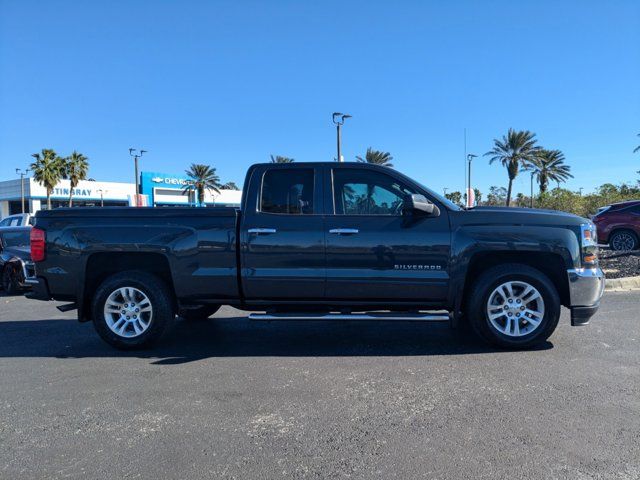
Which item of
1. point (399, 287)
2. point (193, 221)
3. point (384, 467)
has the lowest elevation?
point (384, 467)

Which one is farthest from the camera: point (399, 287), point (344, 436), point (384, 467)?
point (399, 287)

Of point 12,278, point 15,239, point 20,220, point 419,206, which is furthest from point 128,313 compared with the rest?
point 20,220

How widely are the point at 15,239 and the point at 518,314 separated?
36.7 feet

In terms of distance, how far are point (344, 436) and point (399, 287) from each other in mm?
2164

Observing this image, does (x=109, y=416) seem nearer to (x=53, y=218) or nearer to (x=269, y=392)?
(x=269, y=392)

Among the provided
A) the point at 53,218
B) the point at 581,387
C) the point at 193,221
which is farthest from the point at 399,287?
the point at 53,218

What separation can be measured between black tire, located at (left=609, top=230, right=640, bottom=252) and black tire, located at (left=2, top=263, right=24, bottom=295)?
15.1m

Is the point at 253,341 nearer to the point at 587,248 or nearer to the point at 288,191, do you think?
the point at 288,191

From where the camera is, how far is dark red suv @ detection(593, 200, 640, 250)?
13.7 meters

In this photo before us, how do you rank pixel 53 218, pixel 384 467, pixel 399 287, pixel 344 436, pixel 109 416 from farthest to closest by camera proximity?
pixel 53 218
pixel 399 287
pixel 109 416
pixel 344 436
pixel 384 467

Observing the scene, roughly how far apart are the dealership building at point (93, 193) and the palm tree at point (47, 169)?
Answer: 1.96 metres

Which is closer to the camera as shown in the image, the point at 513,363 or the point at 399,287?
the point at 513,363

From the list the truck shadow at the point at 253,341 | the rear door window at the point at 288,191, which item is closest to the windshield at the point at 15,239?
the truck shadow at the point at 253,341

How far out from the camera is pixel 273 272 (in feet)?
17.7
